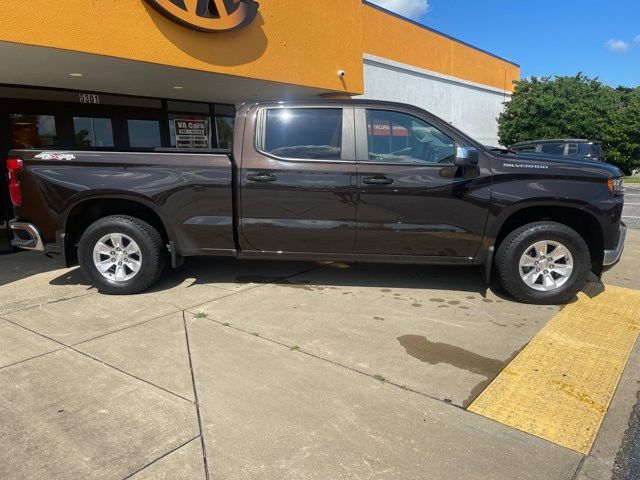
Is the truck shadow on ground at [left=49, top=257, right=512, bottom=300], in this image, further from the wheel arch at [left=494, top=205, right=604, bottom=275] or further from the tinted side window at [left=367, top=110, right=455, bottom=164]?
the tinted side window at [left=367, top=110, right=455, bottom=164]

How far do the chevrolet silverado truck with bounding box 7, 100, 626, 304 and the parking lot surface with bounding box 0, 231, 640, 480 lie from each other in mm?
→ 469

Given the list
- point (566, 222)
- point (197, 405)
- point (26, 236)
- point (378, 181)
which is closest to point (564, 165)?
point (566, 222)

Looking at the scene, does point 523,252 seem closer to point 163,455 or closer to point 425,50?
point 163,455

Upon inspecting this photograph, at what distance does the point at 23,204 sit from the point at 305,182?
2954 mm

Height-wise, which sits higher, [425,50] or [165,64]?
[425,50]

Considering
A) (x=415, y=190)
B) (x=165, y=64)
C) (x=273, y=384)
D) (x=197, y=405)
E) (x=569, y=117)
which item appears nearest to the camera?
(x=197, y=405)

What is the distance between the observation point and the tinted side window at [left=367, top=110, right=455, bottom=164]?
4.63 metres

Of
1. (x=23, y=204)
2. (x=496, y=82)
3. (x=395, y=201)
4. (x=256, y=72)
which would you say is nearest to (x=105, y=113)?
(x=256, y=72)

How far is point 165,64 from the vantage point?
755 cm

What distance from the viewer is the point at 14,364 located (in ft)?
11.1

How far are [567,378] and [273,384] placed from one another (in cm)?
206

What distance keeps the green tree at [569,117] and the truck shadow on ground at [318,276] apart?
18919mm

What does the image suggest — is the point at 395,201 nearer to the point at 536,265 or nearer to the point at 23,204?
the point at 536,265

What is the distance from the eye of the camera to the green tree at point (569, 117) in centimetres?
2208
